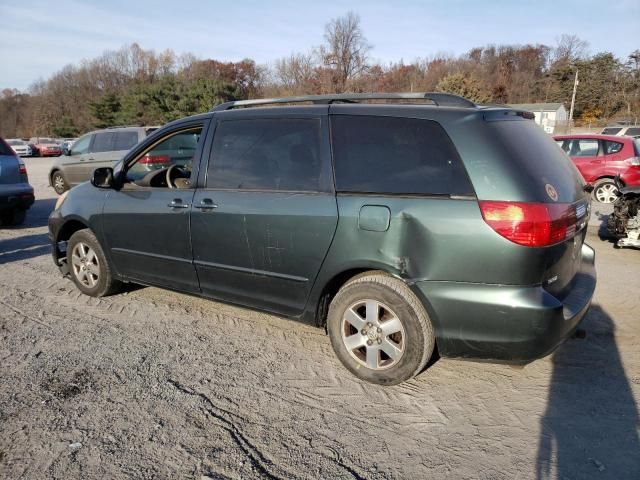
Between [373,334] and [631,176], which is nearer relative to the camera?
[373,334]

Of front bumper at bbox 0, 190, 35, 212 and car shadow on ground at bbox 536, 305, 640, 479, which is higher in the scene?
front bumper at bbox 0, 190, 35, 212

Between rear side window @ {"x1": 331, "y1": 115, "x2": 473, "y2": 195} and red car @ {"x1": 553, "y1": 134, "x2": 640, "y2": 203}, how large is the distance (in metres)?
8.67

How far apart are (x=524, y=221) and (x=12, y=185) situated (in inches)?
336

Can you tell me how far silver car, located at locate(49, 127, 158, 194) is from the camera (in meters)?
12.0

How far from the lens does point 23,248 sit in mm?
7141

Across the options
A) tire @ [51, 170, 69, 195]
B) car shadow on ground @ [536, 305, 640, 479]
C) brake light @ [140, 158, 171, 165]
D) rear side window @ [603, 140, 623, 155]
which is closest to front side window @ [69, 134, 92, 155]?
tire @ [51, 170, 69, 195]

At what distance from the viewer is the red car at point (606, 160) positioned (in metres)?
10.5

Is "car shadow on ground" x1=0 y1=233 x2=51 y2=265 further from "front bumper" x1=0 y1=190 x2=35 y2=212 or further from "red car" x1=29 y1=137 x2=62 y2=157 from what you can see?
"red car" x1=29 y1=137 x2=62 y2=157

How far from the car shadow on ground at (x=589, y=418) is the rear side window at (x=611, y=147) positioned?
8.61 metres

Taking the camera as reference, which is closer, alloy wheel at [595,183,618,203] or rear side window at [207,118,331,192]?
rear side window at [207,118,331,192]

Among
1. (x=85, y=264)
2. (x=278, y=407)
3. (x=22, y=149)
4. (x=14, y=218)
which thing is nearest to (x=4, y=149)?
(x=14, y=218)

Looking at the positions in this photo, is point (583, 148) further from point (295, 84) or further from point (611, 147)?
point (295, 84)

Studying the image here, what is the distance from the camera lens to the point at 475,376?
3326 millimetres

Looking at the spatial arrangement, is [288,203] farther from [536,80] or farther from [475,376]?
[536,80]
